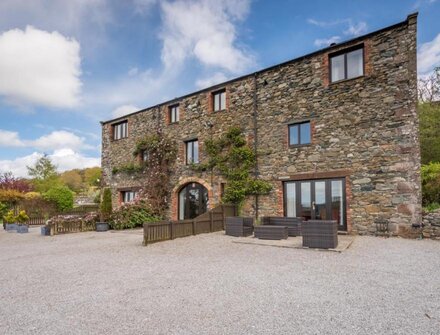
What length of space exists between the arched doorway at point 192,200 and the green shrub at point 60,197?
9792 millimetres

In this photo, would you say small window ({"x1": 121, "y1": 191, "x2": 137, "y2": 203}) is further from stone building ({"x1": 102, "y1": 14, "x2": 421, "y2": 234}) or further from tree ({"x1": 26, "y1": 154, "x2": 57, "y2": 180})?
tree ({"x1": 26, "y1": 154, "x2": 57, "y2": 180})

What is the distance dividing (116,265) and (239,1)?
385 inches

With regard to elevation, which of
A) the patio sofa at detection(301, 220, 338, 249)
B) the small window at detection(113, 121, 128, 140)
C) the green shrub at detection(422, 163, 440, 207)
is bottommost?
the patio sofa at detection(301, 220, 338, 249)

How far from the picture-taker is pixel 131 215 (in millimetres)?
13828

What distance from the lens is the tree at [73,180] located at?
1781 inches

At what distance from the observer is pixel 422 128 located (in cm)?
1630

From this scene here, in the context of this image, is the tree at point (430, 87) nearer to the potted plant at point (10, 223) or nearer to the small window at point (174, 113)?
the small window at point (174, 113)

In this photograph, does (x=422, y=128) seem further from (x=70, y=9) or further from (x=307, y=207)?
(x=70, y=9)

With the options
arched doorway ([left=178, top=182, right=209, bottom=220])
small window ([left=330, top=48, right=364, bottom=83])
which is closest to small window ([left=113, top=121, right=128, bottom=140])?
arched doorway ([left=178, top=182, right=209, bottom=220])

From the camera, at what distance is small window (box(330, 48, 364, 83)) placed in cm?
1003

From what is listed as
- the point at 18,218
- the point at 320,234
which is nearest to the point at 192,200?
the point at 320,234

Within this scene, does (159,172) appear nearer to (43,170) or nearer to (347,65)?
(347,65)

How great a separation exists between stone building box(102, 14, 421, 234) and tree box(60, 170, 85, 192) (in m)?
38.5

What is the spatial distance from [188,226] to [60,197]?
13.5 metres
